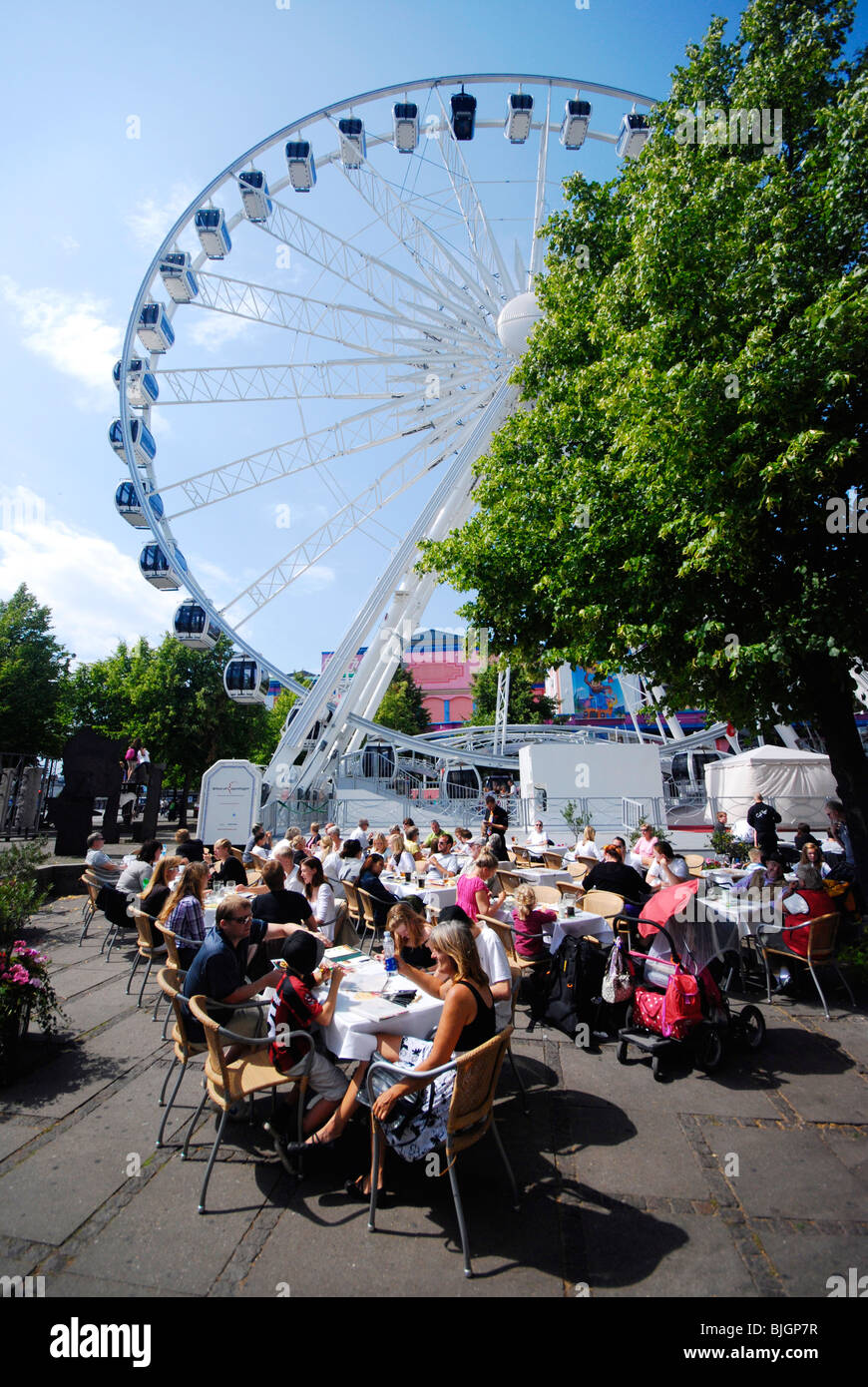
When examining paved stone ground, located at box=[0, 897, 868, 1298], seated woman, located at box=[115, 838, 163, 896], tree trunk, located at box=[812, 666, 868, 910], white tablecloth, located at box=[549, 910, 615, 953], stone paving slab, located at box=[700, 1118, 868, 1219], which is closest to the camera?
paved stone ground, located at box=[0, 897, 868, 1298]

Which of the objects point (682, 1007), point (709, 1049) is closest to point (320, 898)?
point (682, 1007)

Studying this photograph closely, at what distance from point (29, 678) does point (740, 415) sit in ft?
90.1

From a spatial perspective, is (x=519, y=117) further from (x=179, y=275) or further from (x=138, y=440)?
(x=138, y=440)

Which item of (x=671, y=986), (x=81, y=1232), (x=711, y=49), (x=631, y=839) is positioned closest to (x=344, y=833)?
(x=631, y=839)

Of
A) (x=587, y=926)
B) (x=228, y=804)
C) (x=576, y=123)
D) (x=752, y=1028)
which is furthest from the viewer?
(x=576, y=123)

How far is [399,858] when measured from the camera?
9094 millimetres

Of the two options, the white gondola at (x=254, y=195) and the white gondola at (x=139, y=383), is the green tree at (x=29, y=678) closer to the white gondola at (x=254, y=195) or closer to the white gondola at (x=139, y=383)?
the white gondola at (x=139, y=383)

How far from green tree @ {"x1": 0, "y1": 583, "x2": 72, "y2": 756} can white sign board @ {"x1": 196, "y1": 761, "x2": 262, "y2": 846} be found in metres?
15.4

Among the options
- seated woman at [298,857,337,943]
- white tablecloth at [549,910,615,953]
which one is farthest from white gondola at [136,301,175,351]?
white tablecloth at [549,910,615,953]

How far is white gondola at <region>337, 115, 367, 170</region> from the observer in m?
18.9

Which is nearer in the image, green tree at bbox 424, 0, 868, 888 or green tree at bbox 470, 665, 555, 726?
green tree at bbox 424, 0, 868, 888

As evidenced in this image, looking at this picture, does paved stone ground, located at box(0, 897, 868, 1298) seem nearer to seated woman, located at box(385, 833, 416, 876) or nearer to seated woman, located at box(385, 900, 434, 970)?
seated woman, located at box(385, 900, 434, 970)

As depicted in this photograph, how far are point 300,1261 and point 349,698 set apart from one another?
54.2 feet

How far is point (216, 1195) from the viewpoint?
11.1 ft
